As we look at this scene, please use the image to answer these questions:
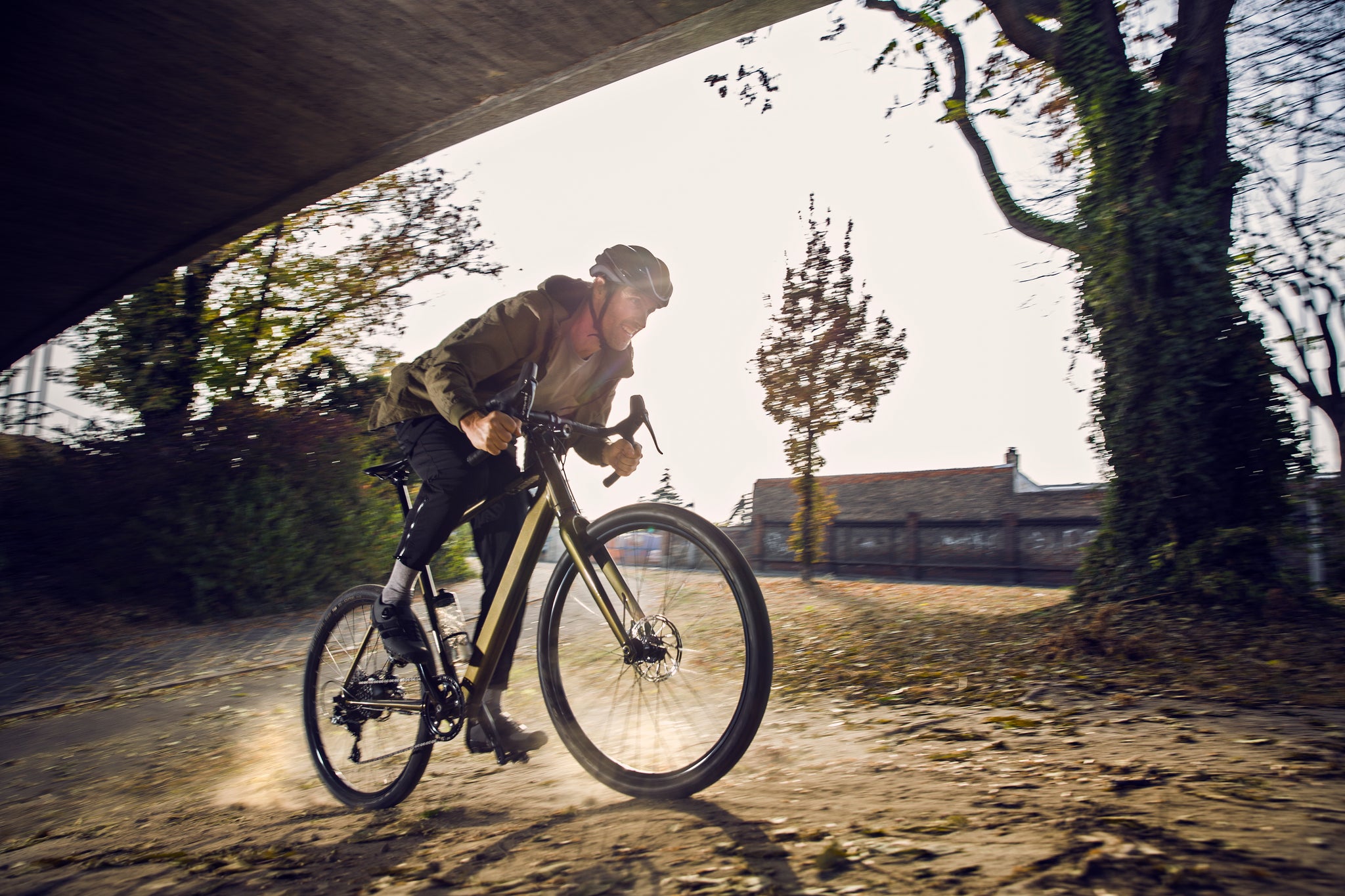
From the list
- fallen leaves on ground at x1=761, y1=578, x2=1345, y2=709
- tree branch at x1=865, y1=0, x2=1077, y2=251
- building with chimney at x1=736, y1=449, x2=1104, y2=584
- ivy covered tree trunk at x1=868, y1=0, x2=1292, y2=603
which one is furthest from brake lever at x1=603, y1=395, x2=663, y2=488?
building with chimney at x1=736, y1=449, x2=1104, y2=584

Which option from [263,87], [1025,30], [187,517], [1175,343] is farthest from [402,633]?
[187,517]

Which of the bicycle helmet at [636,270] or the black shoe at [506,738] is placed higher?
the bicycle helmet at [636,270]

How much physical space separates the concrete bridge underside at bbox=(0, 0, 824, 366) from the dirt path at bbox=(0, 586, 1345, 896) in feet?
17.7

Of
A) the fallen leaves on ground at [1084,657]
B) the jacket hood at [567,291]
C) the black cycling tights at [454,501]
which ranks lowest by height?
the fallen leaves on ground at [1084,657]

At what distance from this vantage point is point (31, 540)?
10375 mm

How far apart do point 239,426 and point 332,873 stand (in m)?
10.7

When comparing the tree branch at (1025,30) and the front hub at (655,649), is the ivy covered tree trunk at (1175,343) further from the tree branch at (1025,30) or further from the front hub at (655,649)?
the front hub at (655,649)

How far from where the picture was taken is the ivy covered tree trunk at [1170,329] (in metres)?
6.60

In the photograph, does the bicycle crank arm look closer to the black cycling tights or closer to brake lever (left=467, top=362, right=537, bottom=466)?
the black cycling tights

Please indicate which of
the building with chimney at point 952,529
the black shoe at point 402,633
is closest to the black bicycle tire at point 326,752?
the black shoe at point 402,633

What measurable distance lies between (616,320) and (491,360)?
48 cm

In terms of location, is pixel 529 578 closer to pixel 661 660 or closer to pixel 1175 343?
pixel 661 660

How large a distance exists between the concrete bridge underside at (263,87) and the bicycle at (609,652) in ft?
16.6

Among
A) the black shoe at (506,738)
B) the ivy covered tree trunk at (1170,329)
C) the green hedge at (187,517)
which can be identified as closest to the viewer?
the black shoe at (506,738)
